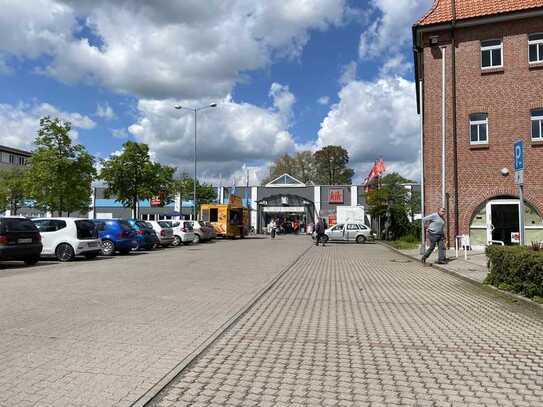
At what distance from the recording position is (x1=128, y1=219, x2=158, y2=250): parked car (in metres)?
23.2

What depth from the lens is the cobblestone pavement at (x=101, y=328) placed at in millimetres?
4031

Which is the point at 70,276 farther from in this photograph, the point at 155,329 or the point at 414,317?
the point at 414,317

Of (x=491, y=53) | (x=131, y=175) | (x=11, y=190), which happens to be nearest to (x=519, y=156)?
(x=491, y=53)

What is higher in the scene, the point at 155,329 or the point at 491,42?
the point at 491,42

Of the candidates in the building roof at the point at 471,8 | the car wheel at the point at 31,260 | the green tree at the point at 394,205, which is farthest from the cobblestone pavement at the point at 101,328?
the green tree at the point at 394,205

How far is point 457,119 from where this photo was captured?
68.4 ft

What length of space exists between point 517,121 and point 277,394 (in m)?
19.7

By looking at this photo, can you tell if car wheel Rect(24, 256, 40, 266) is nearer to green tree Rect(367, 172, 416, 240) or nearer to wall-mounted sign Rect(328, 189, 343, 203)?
A: green tree Rect(367, 172, 416, 240)

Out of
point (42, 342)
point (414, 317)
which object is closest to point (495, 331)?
point (414, 317)

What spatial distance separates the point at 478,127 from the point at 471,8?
535 centimetres

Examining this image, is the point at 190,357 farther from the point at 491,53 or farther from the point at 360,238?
the point at 360,238

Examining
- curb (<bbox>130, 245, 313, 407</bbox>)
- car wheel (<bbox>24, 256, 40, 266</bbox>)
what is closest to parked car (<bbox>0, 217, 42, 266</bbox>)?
car wheel (<bbox>24, 256, 40, 266</bbox>)

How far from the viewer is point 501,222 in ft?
66.9

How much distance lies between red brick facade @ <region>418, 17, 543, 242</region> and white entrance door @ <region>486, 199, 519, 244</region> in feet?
1.20
